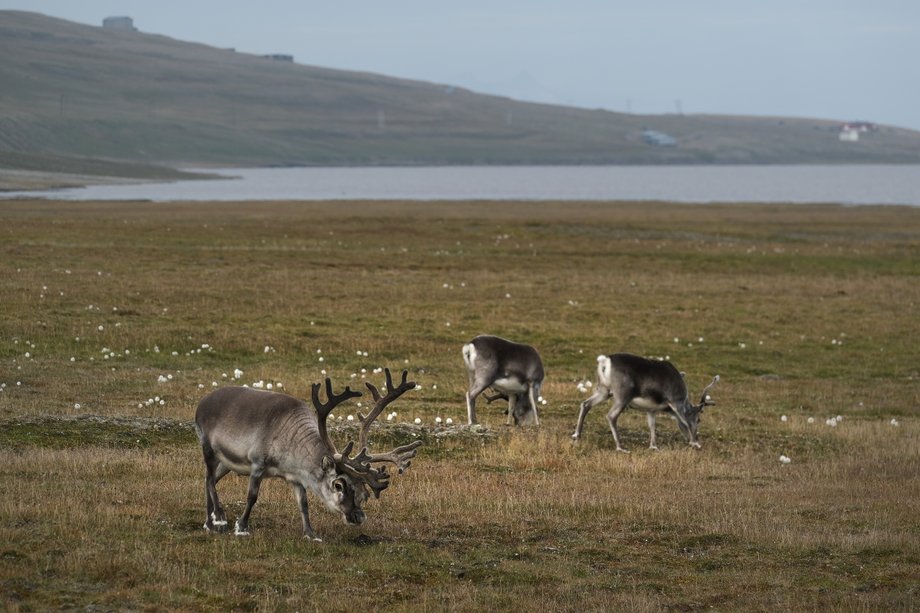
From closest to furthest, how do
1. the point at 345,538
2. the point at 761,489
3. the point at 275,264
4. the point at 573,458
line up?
the point at 345,538 → the point at 761,489 → the point at 573,458 → the point at 275,264

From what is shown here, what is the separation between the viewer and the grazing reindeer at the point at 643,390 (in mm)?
22078

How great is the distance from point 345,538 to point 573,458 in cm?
695

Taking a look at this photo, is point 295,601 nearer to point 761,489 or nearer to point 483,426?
point 761,489

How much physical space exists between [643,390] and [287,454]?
9.85 meters

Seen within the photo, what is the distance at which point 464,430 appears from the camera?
2159 centimetres

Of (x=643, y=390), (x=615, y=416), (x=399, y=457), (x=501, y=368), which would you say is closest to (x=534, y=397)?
(x=501, y=368)

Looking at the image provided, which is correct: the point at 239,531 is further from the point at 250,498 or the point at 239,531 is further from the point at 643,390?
the point at 643,390

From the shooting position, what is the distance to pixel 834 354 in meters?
34.6

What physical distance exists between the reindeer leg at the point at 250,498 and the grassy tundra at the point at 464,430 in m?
0.16

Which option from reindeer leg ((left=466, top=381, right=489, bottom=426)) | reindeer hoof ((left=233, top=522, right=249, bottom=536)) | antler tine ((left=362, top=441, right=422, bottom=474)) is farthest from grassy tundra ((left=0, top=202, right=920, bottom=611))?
antler tine ((left=362, top=441, right=422, bottom=474))

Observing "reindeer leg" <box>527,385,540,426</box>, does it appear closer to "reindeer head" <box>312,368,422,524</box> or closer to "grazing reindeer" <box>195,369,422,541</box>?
"grazing reindeer" <box>195,369,422,541</box>

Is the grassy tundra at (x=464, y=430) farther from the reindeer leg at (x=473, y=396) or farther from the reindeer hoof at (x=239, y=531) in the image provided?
the reindeer leg at (x=473, y=396)

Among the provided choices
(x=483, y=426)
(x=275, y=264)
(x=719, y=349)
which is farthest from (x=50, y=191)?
(x=483, y=426)

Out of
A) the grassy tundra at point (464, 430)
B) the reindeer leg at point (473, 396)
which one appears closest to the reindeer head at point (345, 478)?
the grassy tundra at point (464, 430)
